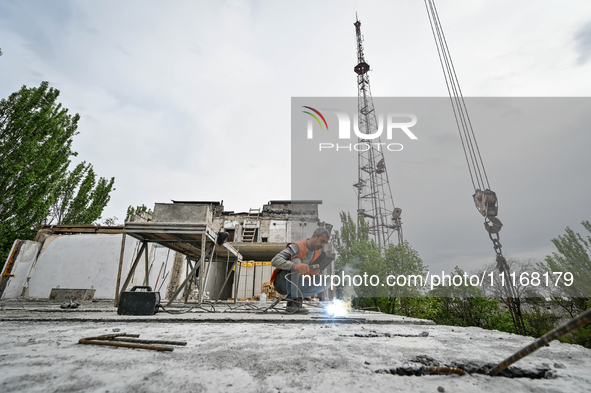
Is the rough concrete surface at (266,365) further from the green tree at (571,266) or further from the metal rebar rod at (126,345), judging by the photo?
the green tree at (571,266)

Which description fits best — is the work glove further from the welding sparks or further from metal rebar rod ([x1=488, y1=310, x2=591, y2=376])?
metal rebar rod ([x1=488, y1=310, x2=591, y2=376])

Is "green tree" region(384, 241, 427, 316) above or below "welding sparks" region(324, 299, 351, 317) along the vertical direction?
above

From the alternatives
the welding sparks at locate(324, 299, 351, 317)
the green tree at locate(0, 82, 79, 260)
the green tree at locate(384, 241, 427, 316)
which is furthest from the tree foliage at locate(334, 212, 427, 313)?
the green tree at locate(0, 82, 79, 260)

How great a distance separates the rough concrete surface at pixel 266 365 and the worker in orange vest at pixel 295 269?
2.55 metres

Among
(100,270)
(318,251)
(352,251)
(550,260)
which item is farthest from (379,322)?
(550,260)

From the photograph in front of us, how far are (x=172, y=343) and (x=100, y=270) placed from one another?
15.7 metres

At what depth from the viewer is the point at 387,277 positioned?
Result: 2156 cm

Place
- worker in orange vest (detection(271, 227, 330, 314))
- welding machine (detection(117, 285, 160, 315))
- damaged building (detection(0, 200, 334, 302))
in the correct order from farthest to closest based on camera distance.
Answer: damaged building (detection(0, 200, 334, 302))
worker in orange vest (detection(271, 227, 330, 314))
welding machine (detection(117, 285, 160, 315))

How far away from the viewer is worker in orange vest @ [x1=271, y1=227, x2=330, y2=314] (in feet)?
13.8

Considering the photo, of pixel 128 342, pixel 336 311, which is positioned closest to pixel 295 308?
pixel 336 311

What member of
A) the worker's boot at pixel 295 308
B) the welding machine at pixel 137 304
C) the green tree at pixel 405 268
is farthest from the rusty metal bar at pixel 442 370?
the green tree at pixel 405 268

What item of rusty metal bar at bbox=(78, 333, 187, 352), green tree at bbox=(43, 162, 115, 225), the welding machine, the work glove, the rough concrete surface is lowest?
the rough concrete surface

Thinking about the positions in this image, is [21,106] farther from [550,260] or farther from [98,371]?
[550,260]

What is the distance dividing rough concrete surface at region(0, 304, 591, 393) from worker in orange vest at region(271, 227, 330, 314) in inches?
101
